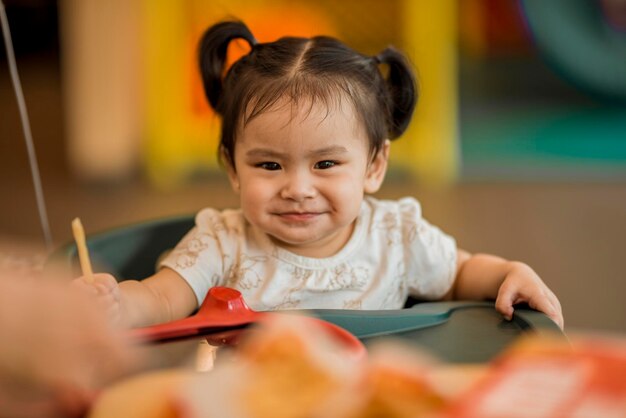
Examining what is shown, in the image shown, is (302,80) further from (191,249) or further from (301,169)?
(191,249)

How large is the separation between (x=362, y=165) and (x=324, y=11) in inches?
63.4

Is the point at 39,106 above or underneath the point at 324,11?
underneath

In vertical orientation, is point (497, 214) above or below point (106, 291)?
below

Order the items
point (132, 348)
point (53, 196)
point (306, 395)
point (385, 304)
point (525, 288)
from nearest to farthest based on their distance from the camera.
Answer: point (306, 395) → point (132, 348) → point (525, 288) → point (385, 304) → point (53, 196)

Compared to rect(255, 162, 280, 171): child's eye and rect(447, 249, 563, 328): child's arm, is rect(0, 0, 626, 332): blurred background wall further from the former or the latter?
rect(255, 162, 280, 171): child's eye

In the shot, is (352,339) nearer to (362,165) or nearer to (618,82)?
(362,165)

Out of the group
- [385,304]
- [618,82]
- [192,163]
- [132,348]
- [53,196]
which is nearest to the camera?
[132,348]

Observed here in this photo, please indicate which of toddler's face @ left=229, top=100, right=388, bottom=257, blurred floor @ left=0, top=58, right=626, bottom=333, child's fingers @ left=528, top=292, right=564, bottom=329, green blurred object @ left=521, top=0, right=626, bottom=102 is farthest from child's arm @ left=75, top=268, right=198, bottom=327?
green blurred object @ left=521, top=0, right=626, bottom=102

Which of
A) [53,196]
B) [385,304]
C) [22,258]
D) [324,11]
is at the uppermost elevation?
[324,11]

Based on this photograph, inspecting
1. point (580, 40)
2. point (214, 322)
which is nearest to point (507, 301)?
point (214, 322)

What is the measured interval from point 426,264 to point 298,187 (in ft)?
0.62

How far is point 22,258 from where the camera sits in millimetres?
749

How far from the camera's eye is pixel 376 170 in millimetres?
880

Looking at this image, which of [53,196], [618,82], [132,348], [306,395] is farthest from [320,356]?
[618,82]
